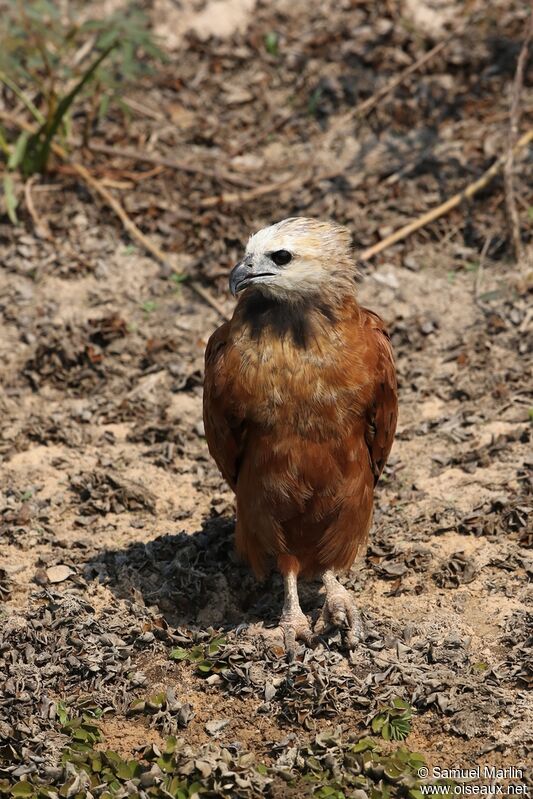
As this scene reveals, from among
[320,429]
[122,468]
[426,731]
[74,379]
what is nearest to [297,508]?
[320,429]

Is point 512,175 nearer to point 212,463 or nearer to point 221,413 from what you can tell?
point 212,463

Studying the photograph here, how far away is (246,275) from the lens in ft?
17.9

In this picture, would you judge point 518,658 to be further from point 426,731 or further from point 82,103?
point 82,103

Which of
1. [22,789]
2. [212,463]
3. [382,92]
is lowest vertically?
[22,789]

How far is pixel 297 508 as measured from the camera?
579 cm

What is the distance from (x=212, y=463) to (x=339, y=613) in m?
1.89

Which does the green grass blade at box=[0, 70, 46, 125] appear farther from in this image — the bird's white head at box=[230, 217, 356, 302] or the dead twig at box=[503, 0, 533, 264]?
the bird's white head at box=[230, 217, 356, 302]

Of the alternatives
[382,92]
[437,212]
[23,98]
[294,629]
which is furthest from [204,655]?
[382,92]

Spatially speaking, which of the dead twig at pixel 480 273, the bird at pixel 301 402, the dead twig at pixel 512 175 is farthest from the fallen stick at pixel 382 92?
the bird at pixel 301 402

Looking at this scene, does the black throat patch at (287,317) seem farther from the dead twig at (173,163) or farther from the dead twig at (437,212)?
the dead twig at (173,163)

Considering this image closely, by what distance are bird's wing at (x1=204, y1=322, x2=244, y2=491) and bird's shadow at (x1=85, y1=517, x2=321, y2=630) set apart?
69 cm

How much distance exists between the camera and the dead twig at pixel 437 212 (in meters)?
9.03

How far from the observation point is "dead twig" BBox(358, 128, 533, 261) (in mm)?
9031

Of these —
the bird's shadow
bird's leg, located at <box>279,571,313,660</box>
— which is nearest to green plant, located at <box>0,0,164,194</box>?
the bird's shadow
